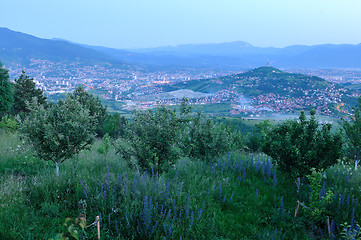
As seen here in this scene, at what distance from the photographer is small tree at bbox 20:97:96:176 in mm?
6863

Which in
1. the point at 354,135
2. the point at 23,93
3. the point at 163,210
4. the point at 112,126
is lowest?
the point at 112,126

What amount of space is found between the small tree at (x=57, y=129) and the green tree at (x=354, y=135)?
11.2 metres

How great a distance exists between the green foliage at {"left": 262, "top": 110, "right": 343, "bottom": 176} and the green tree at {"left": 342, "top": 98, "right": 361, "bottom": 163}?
4.23 m

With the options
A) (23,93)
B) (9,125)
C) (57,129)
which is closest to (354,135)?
(57,129)

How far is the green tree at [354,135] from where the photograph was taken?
31.5ft

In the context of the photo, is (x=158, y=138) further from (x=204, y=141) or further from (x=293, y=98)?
(x=293, y=98)

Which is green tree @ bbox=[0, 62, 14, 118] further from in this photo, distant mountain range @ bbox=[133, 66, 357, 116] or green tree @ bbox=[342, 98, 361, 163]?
distant mountain range @ bbox=[133, 66, 357, 116]

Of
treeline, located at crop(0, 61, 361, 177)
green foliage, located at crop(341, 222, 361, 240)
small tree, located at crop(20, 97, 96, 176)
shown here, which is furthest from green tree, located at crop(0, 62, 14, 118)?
green foliage, located at crop(341, 222, 361, 240)

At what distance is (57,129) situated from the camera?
7.00m

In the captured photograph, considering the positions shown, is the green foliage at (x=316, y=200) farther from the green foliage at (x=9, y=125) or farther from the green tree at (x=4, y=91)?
the green tree at (x=4, y=91)

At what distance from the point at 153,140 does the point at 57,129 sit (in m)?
3.23

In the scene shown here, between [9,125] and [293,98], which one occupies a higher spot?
[9,125]

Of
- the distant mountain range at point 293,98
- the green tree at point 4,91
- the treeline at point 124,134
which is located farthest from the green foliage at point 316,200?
the distant mountain range at point 293,98

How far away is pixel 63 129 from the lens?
710 cm
